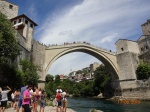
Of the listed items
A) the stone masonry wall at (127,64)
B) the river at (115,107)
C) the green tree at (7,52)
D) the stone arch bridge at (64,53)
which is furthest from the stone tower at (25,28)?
the stone masonry wall at (127,64)

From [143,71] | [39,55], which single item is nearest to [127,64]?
[143,71]

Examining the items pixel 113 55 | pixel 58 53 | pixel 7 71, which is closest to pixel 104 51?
pixel 113 55

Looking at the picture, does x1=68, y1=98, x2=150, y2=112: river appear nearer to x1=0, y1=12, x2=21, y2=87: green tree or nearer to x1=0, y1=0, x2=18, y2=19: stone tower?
x1=0, y1=12, x2=21, y2=87: green tree

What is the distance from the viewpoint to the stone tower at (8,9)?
3095cm

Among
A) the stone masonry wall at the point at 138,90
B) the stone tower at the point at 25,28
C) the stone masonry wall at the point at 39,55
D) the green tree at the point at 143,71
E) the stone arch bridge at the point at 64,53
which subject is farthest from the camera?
the green tree at the point at 143,71

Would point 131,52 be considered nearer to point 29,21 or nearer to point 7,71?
point 29,21

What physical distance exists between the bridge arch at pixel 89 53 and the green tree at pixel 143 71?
16.7 ft

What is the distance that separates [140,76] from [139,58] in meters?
5.31

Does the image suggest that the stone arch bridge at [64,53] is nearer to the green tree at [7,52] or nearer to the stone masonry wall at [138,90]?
the stone masonry wall at [138,90]

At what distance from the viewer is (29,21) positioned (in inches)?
1007

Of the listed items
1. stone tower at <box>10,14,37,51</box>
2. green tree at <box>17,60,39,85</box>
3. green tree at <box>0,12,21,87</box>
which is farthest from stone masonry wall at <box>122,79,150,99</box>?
green tree at <box>0,12,21,87</box>

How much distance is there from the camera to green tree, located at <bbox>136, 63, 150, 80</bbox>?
33.9 metres

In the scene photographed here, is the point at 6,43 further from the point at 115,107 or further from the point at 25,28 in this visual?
the point at 115,107

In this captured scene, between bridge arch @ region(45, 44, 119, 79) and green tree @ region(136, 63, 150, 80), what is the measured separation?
509cm
